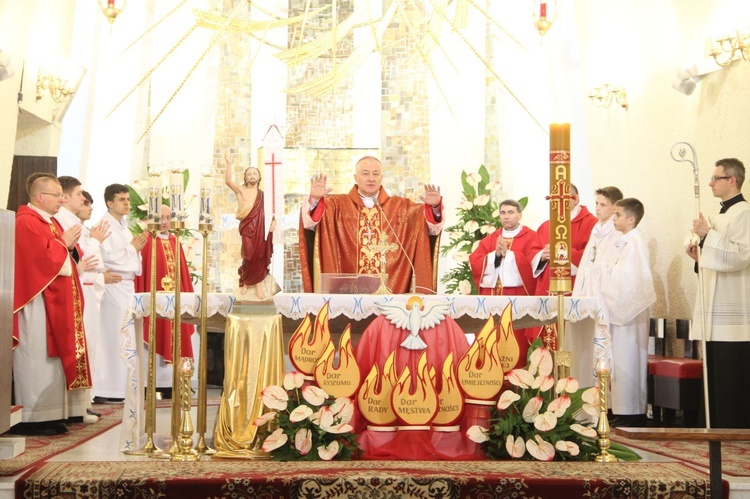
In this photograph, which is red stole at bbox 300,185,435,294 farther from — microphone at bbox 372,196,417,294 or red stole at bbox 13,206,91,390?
red stole at bbox 13,206,91,390

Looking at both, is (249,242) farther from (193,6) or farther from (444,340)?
(193,6)

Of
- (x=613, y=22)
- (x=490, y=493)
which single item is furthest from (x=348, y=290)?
(x=613, y=22)

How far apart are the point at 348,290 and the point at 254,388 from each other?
1.01m

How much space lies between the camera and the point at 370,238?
22.1ft

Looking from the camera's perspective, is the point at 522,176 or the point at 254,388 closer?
the point at 254,388

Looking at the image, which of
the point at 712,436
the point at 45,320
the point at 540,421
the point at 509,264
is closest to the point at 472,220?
the point at 509,264

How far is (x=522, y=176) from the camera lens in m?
10.6

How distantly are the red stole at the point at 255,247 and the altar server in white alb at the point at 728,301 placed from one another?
2.99 m

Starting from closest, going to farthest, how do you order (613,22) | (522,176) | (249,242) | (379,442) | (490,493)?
1. (490,493)
2. (379,442)
3. (249,242)
4. (613,22)
5. (522,176)

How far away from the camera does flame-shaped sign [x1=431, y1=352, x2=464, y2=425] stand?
4883 millimetres

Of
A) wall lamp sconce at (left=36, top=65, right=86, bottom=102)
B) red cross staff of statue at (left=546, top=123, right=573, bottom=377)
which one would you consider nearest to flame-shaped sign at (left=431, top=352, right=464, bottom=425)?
red cross staff of statue at (left=546, top=123, right=573, bottom=377)

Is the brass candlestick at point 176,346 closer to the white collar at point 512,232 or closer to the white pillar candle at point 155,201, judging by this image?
the white pillar candle at point 155,201

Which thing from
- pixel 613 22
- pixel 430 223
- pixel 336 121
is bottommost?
pixel 430 223

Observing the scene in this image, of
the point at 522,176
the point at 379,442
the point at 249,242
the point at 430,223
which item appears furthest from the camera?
the point at 522,176
